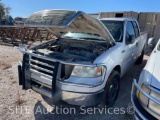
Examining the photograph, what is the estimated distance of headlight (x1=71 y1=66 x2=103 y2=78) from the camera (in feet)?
7.95

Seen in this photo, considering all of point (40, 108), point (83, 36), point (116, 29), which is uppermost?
point (116, 29)

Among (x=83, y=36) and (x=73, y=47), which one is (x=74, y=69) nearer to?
(x=73, y=47)

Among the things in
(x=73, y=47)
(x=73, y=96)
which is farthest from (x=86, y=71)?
(x=73, y=47)

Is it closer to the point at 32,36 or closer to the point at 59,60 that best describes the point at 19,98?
the point at 59,60

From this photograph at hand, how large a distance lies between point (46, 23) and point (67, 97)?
1244mm

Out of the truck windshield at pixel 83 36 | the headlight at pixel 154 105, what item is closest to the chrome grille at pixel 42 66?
the truck windshield at pixel 83 36

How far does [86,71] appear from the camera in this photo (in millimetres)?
2451

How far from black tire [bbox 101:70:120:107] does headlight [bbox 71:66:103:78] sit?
16.8 inches

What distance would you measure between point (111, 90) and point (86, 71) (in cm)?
88

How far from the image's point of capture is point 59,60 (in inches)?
96.5

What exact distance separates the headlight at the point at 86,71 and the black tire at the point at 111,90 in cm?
43

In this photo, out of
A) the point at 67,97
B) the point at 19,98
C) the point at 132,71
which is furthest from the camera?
the point at 132,71

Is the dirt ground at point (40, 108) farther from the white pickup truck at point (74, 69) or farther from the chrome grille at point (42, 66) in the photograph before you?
the chrome grille at point (42, 66)

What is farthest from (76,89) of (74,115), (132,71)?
(132,71)
